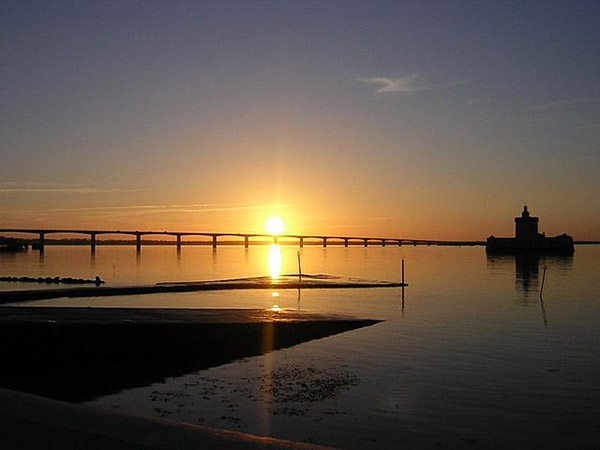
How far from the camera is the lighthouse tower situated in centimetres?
19562

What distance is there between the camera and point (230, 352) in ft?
90.3

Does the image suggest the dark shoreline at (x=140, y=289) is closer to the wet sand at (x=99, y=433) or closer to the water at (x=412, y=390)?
the water at (x=412, y=390)

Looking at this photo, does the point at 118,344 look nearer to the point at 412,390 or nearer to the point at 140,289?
the point at 412,390

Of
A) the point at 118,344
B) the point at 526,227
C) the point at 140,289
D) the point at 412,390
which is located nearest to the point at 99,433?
the point at 412,390

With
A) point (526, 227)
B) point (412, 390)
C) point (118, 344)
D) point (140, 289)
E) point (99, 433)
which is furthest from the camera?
point (526, 227)

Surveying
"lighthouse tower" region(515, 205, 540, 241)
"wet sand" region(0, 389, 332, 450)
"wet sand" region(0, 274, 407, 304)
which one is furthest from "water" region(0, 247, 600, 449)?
"lighthouse tower" region(515, 205, 540, 241)

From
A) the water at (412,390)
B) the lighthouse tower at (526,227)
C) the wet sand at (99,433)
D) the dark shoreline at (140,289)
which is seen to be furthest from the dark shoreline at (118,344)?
the lighthouse tower at (526,227)

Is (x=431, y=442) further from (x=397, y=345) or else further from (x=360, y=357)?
(x=397, y=345)

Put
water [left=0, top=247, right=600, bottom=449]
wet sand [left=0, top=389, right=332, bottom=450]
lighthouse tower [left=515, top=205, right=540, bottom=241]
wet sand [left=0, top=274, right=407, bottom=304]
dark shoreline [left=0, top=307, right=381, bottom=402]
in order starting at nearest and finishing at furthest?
wet sand [left=0, top=389, right=332, bottom=450]
water [left=0, top=247, right=600, bottom=449]
dark shoreline [left=0, top=307, right=381, bottom=402]
wet sand [left=0, top=274, right=407, bottom=304]
lighthouse tower [left=515, top=205, right=540, bottom=241]

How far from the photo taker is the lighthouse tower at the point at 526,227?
7702 inches

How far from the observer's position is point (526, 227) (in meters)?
196

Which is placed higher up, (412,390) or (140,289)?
(140,289)

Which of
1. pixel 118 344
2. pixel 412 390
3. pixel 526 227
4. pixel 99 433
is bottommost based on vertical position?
pixel 412 390

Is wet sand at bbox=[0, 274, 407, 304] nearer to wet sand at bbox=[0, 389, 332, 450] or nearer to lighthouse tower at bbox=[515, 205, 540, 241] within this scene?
wet sand at bbox=[0, 389, 332, 450]
